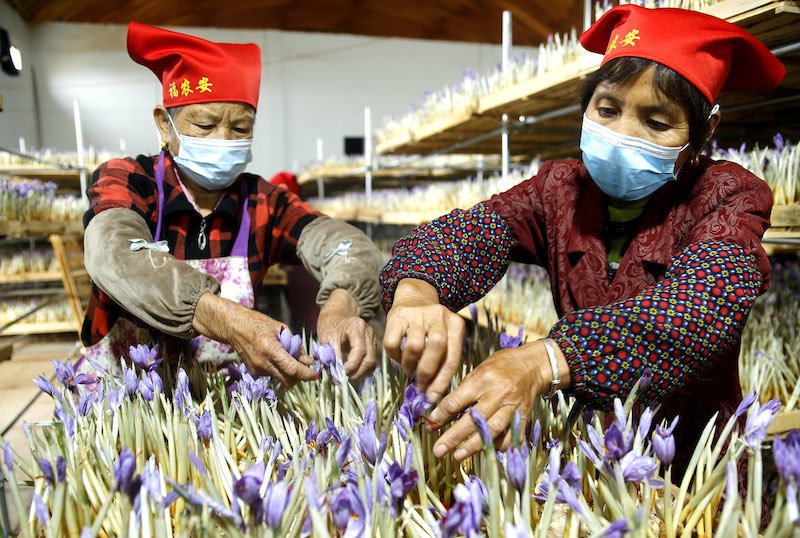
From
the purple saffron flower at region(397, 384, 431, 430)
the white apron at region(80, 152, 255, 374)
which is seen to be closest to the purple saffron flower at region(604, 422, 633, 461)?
the purple saffron flower at region(397, 384, 431, 430)

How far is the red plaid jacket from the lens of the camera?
1.22 metres

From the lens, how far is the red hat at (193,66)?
124cm

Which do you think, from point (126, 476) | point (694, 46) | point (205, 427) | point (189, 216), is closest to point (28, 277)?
point (189, 216)

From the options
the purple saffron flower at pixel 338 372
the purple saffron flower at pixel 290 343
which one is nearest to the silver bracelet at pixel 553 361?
the purple saffron flower at pixel 338 372

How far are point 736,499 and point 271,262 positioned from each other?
1.25m

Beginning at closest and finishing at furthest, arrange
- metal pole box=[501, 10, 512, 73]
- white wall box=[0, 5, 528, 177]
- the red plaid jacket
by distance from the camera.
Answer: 1. the red plaid jacket
2. metal pole box=[501, 10, 512, 73]
3. white wall box=[0, 5, 528, 177]

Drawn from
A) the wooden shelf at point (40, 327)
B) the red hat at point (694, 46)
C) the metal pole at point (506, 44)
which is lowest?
the wooden shelf at point (40, 327)

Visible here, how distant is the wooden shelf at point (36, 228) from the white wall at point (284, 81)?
3.38ft

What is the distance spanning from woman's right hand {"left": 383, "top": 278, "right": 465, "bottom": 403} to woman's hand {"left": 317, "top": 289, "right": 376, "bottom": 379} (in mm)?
213

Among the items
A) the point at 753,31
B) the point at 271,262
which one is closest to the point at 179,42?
the point at 271,262

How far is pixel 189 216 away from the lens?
136 centimetres

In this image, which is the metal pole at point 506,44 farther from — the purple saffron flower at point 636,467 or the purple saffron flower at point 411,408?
the purple saffron flower at point 636,467

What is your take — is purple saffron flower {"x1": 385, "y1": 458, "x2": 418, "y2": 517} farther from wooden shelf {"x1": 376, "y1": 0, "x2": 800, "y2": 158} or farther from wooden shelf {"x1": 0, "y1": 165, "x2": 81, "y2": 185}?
wooden shelf {"x1": 0, "y1": 165, "x2": 81, "y2": 185}

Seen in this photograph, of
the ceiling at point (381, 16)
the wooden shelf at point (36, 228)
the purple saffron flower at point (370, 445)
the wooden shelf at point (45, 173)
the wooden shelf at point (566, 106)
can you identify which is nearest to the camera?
the purple saffron flower at point (370, 445)
